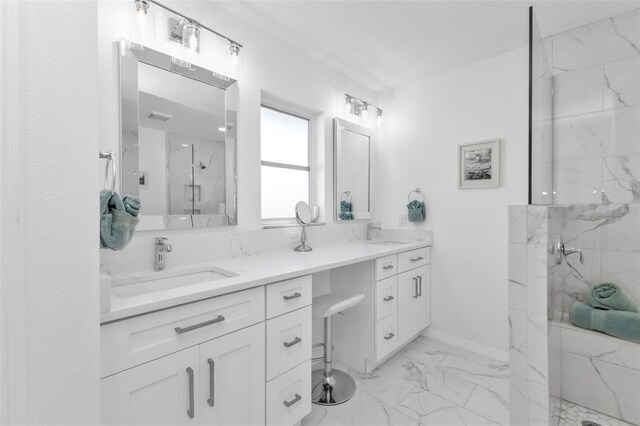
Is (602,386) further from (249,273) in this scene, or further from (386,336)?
(249,273)

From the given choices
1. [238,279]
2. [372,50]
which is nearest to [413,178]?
[372,50]

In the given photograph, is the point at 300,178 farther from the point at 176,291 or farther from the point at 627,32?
the point at 627,32

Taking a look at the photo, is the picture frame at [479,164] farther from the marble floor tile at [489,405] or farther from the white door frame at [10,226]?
the white door frame at [10,226]

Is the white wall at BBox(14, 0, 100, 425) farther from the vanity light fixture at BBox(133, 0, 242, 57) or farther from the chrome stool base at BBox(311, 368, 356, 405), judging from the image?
the chrome stool base at BBox(311, 368, 356, 405)

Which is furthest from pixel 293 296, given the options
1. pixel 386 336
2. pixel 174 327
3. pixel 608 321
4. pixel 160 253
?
pixel 608 321

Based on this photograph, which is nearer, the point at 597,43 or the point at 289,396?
the point at 289,396

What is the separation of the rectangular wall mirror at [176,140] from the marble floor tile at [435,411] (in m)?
1.59

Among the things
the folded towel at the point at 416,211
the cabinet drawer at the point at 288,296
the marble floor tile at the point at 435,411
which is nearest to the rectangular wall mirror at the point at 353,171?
the folded towel at the point at 416,211

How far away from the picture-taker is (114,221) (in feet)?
3.10

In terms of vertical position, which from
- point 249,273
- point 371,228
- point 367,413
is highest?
point 371,228

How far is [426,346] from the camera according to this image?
2.62 m

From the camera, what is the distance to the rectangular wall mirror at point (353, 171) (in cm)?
268

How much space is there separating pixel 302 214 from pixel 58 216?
5.24 ft

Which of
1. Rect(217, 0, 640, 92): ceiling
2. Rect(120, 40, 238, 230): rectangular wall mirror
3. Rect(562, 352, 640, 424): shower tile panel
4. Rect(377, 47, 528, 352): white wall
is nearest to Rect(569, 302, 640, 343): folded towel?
Rect(562, 352, 640, 424): shower tile panel
